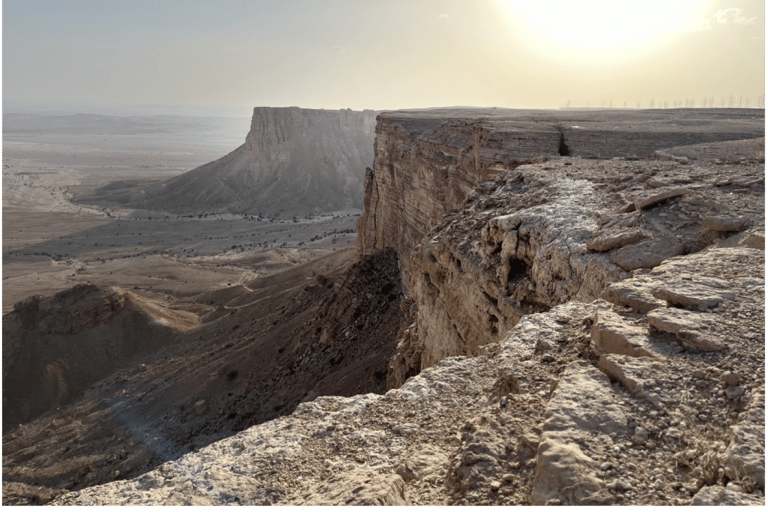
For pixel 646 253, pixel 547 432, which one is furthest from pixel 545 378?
pixel 646 253

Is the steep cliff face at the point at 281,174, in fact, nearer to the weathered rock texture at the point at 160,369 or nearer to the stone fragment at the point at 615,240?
the weathered rock texture at the point at 160,369

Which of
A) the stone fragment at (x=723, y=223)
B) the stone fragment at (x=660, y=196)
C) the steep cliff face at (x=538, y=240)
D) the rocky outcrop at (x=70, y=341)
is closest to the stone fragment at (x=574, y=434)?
the steep cliff face at (x=538, y=240)

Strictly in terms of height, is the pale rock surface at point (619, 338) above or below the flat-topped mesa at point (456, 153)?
below

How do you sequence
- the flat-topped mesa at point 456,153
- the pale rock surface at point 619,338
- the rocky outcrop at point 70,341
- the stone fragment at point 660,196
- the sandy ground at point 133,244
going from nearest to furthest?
the pale rock surface at point 619,338, the stone fragment at point 660,196, the flat-topped mesa at point 456,153, the rocky outcrop at point 70,341, the sandy ground at point 133,244

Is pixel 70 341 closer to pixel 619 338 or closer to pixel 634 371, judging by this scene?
pixel 619 338

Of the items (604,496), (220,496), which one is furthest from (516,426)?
(220,496)

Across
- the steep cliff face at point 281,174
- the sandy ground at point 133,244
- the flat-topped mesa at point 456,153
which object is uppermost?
the steep cliff face at point 281,174

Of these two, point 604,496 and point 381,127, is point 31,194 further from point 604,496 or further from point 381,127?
point 604,496
